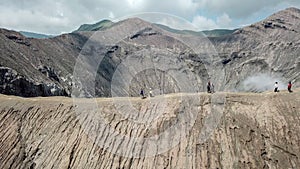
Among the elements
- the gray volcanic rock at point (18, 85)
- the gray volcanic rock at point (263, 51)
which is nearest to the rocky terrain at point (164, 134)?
the gray volcanic rock at point (18, 85)

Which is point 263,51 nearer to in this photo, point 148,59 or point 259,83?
point 259,83

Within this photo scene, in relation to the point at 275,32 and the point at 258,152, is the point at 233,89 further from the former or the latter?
the point at 258,152

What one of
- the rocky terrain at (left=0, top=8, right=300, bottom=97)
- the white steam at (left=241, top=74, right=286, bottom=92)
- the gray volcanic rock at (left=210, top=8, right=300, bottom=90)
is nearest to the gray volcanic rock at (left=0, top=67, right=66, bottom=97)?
the rocky terrain at (left=0, top=8, right=300, bottom=97)

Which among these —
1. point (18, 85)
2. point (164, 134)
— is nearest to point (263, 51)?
point (18, 85)

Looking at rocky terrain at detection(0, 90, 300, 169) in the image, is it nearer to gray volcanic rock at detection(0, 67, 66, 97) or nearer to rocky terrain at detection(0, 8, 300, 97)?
gray volcanic rock at detection(0, 67, 66, 97)

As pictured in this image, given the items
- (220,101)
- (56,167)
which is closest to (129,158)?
(56,167)

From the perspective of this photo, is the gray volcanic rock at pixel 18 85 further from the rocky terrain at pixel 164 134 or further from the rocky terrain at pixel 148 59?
the rocky terrain at pixel 164 134
